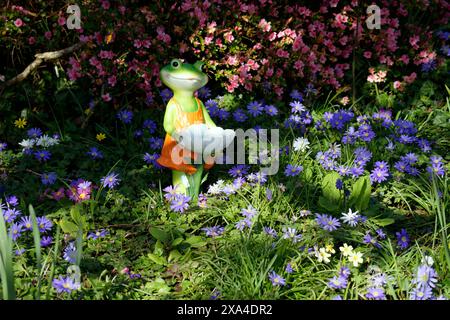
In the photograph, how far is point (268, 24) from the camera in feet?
11.8

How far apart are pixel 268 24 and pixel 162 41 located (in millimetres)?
644

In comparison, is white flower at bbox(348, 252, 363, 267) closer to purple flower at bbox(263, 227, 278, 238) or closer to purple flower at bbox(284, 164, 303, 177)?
purple flower at bbox(263, 227, 278, 238)

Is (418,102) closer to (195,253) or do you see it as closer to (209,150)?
(209,150)

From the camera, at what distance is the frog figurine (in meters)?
2.76

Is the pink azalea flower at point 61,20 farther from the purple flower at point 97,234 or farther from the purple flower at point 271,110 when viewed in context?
the purple flower at point 97,234

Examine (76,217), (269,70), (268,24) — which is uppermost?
(268,24)

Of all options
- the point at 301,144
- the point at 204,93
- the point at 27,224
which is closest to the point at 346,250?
the point at 301,144

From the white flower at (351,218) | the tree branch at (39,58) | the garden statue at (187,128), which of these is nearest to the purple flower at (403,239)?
the white flower at (351,218)

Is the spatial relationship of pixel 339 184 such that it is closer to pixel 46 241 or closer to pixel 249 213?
pixel 249 213

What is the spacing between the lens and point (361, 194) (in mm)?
2764

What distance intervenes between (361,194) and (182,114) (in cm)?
90

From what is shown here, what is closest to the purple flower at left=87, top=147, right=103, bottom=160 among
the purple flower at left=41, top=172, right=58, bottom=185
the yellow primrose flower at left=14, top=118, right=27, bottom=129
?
the purple flower at left=41, top=172, right=58, bottom=185

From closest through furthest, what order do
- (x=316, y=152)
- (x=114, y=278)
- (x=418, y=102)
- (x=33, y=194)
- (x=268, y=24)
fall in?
(x=114, y=278), (x=33, y=194), (x=316, y=152), (x=268, y=24), (x=418, y=102)

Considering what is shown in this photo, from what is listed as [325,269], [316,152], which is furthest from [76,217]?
[316,152]
